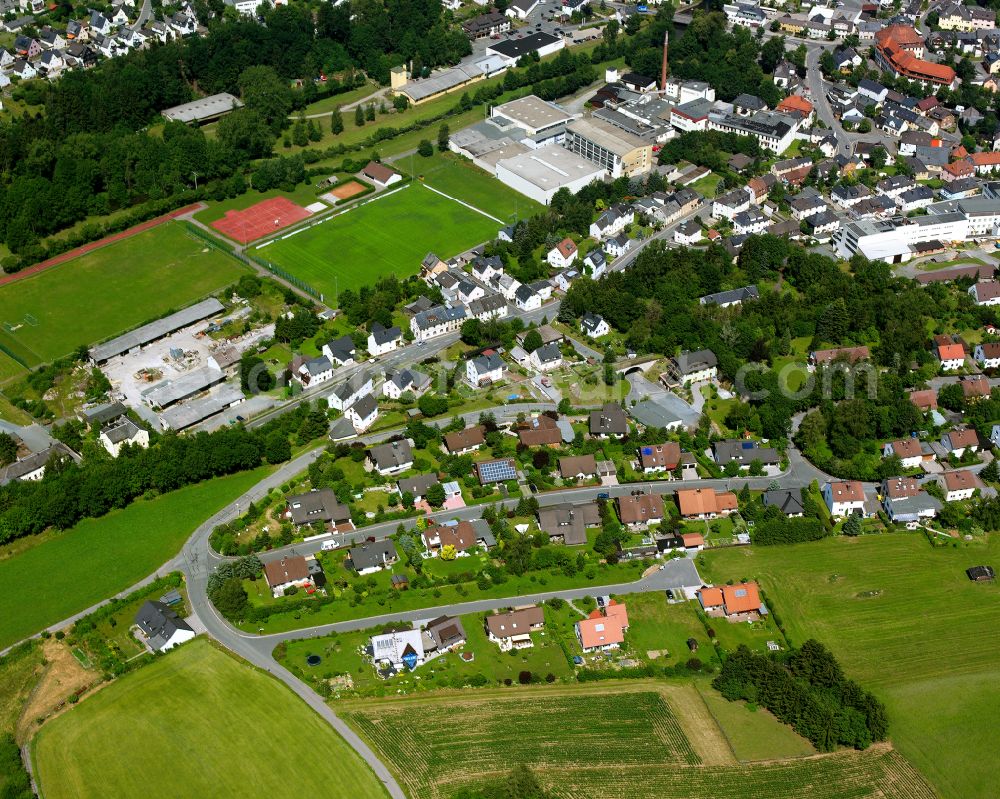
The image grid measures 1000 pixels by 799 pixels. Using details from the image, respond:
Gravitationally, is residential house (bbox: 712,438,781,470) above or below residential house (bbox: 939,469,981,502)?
above

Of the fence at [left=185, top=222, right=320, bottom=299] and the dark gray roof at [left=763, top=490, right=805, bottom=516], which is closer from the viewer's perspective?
the dark gray roof at [left=763, top=490, right=805, bottom=516]

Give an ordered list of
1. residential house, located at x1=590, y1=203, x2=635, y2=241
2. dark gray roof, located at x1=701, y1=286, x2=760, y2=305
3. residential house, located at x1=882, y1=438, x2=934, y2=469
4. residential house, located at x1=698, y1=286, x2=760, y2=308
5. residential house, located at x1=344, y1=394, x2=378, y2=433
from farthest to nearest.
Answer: residential house, located at x1=590, y1=203, x2=635, y2=241
dark gray roof, located at x1=701, y1=286, x2=760, y2=305
residential house, located at x1=698, y1=286, x2=760, y2=308
residential house, located at x1=344, y1=394, x2=378, y2=433
residential house, located at x1=882, y1=438, x2=934, y2=469

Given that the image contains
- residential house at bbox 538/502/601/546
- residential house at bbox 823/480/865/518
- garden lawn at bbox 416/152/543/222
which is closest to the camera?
residential house at bbox 538/502/601/546

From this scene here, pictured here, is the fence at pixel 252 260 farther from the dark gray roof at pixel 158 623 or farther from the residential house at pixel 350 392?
the dark gray roof at pixel 158 623

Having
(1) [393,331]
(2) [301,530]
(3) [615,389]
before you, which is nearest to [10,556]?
(2) [301,530]

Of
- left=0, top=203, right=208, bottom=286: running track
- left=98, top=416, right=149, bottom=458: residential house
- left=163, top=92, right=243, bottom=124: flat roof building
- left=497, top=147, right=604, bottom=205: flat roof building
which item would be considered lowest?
left=98, top=416, right=149, bottom=458: residential house

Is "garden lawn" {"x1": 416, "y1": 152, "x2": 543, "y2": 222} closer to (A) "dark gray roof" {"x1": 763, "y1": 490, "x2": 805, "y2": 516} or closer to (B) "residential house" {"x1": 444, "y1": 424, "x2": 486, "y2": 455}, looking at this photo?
(B) "residential house" {"x1": 444, "y1": 424, "x2": 486, "y2": 455}

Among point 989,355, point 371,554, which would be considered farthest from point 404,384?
point 989,355

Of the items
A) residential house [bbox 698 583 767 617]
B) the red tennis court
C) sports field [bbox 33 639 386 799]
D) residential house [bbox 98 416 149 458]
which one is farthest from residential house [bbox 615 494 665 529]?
the red tennis court
